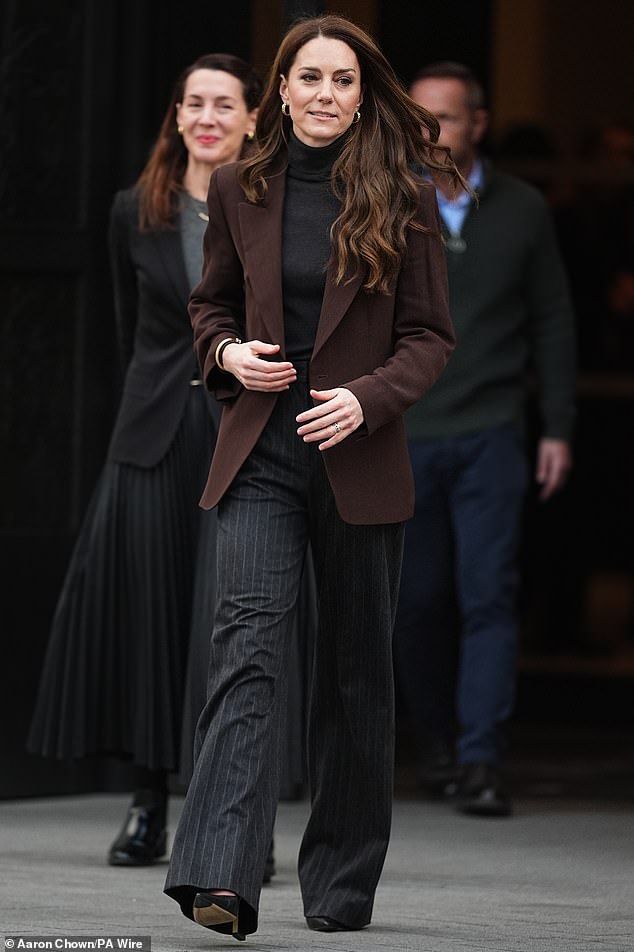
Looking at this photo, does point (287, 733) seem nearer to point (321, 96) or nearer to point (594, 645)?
point (321, 96)

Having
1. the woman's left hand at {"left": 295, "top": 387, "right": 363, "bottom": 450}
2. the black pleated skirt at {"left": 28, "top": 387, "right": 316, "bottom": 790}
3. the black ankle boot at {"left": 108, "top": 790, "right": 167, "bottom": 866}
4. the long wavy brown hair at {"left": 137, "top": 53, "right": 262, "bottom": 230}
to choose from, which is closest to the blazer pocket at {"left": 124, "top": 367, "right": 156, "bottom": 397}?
the black pleated skirt at {"left": 28, "top": 387, "right": 316, "bottom": 790}

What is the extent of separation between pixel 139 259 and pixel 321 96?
1312 mm

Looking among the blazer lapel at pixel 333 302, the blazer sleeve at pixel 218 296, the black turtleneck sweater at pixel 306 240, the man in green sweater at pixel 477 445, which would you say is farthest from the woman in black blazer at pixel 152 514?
the man in green sweater at pixel 477 445

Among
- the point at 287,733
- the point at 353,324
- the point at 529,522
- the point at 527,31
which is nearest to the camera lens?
the point at 353,324

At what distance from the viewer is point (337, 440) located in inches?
167

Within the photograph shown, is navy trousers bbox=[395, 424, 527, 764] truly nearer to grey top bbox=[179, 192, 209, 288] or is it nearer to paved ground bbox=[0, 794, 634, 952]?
paved ground bbox=[0, 794, 634, 952]

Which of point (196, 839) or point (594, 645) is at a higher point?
point (196, 839)

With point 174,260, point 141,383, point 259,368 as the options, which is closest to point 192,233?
point 174,260

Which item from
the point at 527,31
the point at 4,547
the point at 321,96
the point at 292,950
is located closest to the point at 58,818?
the point at 4,547

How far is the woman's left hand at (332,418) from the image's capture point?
13.9ft

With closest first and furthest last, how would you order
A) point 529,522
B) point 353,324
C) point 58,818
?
point 353,324 → point 58,818 → point 529,522

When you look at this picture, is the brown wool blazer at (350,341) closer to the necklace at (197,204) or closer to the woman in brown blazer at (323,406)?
the woman in brown blazer at (323,406)

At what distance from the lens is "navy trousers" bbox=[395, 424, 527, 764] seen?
6855mm

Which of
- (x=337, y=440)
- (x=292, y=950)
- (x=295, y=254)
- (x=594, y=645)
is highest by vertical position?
(x=295, y=254)
